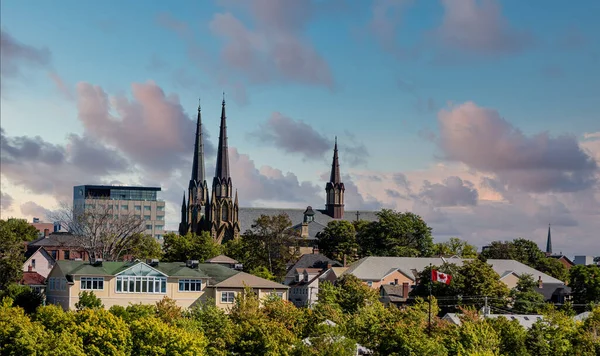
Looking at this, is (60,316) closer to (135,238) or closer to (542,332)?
(542,332)

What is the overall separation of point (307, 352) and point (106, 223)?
82.0m

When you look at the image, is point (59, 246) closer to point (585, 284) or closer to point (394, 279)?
point (394, 279)

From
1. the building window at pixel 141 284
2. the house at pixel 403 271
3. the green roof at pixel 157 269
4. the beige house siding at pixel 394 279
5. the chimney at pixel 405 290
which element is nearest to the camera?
the green roof at pixel 157 269

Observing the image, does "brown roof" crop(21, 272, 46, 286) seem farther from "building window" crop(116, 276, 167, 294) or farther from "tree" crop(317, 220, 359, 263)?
"tree" crop(317, 220, 359, 263)

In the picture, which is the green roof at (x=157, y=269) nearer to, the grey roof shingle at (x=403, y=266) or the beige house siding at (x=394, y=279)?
the grey roof shingle at (x=403, y=266)

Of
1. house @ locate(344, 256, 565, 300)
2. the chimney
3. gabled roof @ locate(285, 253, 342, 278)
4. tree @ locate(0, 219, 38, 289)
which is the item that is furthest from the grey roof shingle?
tree @ locate(0, 219, 38, 289)

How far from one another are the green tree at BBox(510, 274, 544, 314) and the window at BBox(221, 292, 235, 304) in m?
34.9

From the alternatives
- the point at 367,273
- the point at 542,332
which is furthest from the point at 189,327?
the point at 367,273

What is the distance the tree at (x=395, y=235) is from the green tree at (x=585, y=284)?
39560 millimetres

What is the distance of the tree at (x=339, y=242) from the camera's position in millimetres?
171375

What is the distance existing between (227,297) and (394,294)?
32.3 meters

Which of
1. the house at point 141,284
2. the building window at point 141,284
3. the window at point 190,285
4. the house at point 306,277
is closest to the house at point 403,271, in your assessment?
the house at point 306,277

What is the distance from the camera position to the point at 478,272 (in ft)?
379

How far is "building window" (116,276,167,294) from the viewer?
10338 cm
